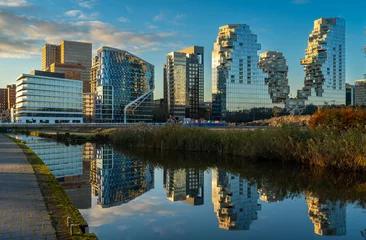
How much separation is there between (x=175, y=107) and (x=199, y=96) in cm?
2239

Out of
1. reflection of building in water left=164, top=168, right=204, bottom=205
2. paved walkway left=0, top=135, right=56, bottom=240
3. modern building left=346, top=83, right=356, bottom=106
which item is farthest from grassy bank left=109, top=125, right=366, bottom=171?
modern building left=346, top=83, right=356, bottom=106

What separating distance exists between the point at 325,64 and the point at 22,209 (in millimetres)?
130491

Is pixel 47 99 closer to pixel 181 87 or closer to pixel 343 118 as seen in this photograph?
pixel 181 87

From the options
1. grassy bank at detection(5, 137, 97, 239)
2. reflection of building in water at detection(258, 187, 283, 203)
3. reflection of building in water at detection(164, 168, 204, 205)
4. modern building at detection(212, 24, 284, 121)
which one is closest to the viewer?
grassy bank at detection(5, 137, 97, 239)

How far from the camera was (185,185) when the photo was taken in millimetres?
16625

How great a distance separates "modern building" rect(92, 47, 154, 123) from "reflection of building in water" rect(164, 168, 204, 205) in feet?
385

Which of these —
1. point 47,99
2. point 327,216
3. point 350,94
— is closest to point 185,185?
point 327,216

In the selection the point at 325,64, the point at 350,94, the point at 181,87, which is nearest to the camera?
the point at 325,64

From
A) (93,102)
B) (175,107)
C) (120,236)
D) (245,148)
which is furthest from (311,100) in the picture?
(120,236)

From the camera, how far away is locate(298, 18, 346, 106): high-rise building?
124 metres

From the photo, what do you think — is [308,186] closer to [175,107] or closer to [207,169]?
[207,169]

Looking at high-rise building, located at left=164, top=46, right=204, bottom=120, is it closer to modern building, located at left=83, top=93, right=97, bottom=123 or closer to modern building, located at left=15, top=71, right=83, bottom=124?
modern building, located at left=83, top=93, right=97, bottom=123

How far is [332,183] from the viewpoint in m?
16.1

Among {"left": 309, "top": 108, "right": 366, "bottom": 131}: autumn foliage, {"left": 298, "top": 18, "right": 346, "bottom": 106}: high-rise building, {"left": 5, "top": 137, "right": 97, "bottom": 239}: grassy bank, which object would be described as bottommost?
{"left": 5, "top": 137, "right": 97, "bottom": 239}: grassy bank
